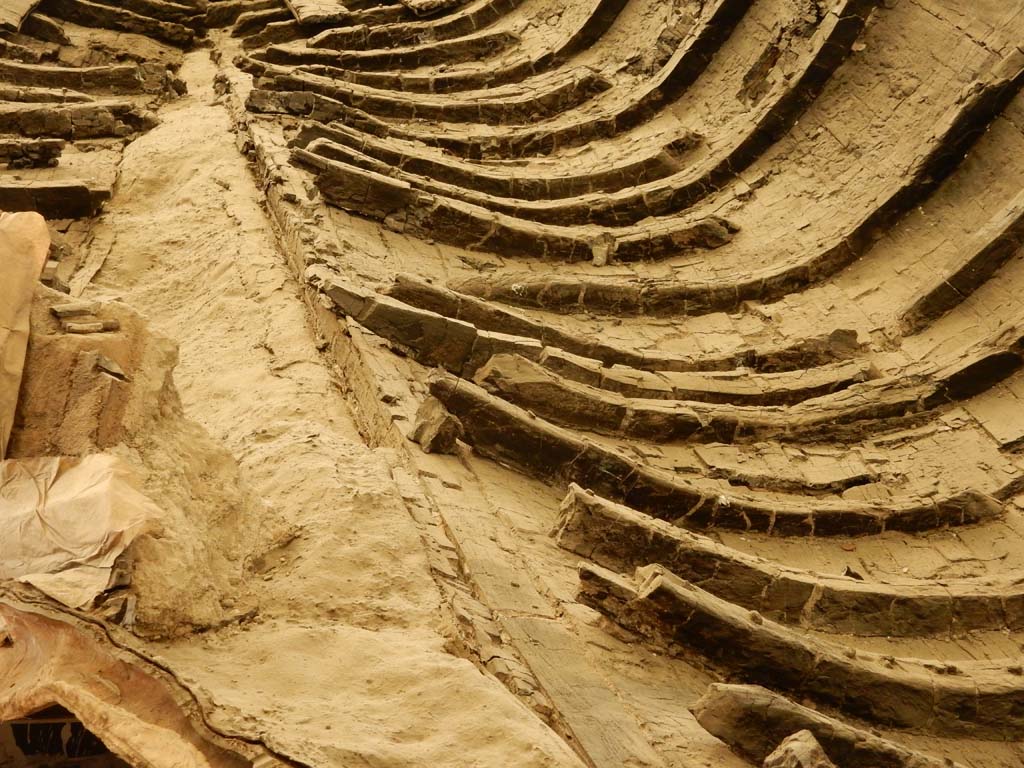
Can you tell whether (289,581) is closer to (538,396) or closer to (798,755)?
(798,755)

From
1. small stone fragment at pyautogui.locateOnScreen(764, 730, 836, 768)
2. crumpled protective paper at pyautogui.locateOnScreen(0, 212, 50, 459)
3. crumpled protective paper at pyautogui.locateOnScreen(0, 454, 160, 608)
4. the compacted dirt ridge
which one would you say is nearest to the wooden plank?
the compacted dirt ridge

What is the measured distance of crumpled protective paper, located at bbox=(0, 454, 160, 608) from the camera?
3199 mm

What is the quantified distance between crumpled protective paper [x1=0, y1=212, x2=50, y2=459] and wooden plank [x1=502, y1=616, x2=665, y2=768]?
174cm

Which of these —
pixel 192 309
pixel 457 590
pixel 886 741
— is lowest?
pixel 192 309

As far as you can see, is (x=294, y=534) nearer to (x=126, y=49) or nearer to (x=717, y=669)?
(x=717, y=669)

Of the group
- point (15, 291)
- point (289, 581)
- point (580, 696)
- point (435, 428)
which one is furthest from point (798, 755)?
point (15, 291)

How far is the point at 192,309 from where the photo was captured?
21.3ft

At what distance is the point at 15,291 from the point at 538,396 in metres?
2.53

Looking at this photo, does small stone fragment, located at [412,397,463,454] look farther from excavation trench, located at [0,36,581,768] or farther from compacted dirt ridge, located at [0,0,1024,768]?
excavation trench, located at [0,36,581,768]

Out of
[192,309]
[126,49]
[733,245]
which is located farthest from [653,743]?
[126,49]

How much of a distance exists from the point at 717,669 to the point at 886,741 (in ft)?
2.02

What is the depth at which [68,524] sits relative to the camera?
3.27 m

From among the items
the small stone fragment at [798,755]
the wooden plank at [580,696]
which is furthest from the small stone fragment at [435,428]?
the small stone fragment at [798,755]

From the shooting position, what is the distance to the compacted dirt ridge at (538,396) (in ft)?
11.0
